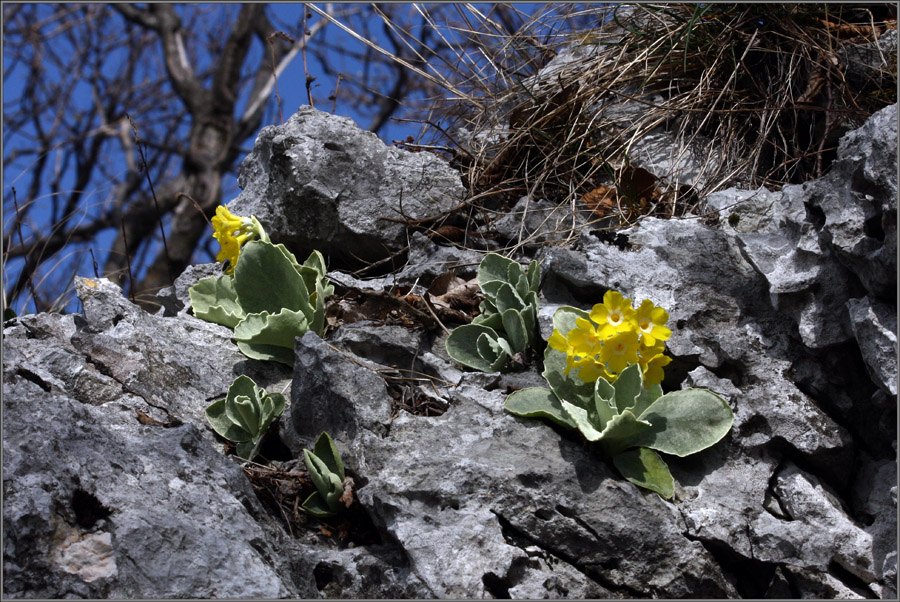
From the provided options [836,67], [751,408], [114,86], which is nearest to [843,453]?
[751,408]

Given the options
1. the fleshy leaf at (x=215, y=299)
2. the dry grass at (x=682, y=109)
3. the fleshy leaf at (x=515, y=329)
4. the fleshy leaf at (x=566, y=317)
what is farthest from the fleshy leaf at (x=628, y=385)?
the fleshy leaf at (x=215, y=299)

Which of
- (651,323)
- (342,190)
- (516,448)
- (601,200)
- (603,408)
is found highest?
(342,190)

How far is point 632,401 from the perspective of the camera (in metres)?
2.54

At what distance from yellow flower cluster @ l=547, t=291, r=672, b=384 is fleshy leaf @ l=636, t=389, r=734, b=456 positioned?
13cm

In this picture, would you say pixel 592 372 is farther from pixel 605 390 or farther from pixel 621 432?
pixel 621 432

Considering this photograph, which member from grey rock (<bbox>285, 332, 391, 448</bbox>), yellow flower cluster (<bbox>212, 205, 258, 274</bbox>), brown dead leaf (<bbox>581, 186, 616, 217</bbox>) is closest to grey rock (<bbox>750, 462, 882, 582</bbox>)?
grey rock (<bbox>285, 332, 391, 448</bbox>)

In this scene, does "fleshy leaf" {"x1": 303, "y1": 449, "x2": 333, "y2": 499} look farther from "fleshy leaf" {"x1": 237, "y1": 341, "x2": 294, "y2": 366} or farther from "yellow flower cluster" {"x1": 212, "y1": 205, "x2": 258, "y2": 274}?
"yellow flower cluster" {"x1": 212, "y1": 205, "x2": 258, "y2": 274}

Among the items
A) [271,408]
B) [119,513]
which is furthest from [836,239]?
[119,513]

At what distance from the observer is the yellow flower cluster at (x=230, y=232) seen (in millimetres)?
3385

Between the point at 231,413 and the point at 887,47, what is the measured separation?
10.2 ft

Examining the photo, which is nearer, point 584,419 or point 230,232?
point 584,419

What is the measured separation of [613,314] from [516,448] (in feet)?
1.66

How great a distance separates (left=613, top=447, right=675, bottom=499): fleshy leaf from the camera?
2422mm

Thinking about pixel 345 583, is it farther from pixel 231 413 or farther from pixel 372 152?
pixel 372 152
